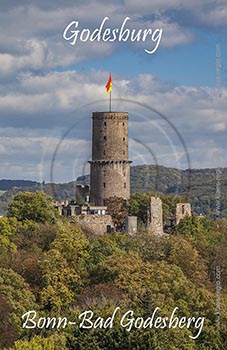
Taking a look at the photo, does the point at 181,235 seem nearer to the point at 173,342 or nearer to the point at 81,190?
the point at 81,190

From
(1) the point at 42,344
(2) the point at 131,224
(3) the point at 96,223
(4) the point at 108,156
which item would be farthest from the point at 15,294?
(4) the point at 108,156

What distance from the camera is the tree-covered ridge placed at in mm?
Result: 50000

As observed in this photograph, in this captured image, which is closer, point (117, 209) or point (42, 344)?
point (42, 344)

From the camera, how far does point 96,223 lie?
79375 mm

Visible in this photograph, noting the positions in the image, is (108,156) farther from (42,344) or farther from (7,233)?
(42,344)

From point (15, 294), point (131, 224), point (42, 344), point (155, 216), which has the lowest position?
point (42, 344)

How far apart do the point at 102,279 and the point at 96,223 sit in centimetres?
1700

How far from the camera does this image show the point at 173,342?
50750mm

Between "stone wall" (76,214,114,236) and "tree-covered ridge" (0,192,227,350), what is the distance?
912 mm

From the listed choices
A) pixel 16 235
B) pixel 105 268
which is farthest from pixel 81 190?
pixel 105 268

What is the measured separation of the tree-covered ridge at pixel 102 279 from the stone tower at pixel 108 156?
25.6 ft

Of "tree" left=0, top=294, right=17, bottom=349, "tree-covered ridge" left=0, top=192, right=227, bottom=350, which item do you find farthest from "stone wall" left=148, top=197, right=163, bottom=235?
"tree" left=0, top=294, right=17, bottom=349

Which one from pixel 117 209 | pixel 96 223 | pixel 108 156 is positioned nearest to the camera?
pixel 96 223

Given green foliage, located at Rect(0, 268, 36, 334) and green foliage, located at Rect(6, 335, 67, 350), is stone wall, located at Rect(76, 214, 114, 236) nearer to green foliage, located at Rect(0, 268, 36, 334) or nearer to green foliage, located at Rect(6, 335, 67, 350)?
green foliage, located at Rect(0, 268, 36, 334)
